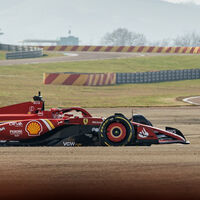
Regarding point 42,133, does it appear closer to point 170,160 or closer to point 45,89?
point 170,160

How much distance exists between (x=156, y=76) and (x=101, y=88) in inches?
262

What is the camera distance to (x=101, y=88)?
1335 inches

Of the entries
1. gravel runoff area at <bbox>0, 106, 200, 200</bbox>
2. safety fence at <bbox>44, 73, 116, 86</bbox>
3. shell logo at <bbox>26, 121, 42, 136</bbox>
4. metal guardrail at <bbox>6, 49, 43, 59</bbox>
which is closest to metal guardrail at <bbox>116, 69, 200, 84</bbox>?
safety fence at <bbox>44, 73, 116, 86</bbox>

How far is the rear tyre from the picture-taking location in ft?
36.7

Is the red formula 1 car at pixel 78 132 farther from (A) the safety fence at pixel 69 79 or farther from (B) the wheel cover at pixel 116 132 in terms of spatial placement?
(A) the safety fence at pixel 69 79

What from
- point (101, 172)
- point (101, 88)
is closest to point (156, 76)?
point (101, 88)

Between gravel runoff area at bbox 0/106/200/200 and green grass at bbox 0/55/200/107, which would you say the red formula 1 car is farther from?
green grass at bbox 0/55/200/107

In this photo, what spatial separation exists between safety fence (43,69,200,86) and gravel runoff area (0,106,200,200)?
891 inches

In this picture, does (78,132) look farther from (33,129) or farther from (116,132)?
(33,129)

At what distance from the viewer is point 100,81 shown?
3528 cm

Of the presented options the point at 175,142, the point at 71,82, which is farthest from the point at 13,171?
the point at 71,82

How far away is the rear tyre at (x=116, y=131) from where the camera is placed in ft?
36.7

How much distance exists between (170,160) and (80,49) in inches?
2218

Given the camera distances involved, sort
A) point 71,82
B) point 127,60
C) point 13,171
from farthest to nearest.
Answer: point 127,60
point 71,82
point 13,171
